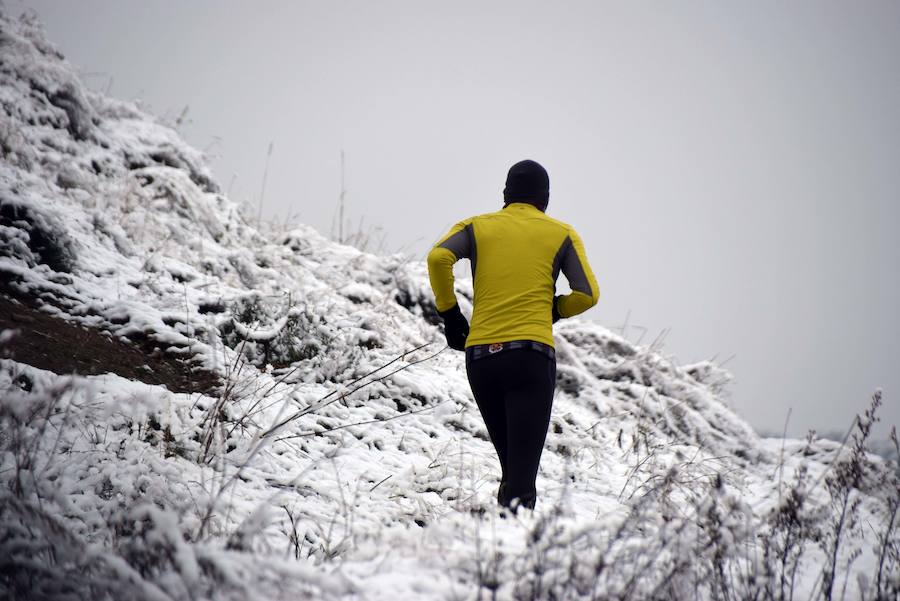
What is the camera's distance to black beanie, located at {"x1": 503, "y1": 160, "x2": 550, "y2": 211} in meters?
3.10

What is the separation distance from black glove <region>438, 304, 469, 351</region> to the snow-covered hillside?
0.63 meters

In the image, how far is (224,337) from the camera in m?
4.80

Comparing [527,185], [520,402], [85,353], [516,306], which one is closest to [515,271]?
[516,306]

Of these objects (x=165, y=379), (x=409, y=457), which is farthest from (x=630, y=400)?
(x=165, y=379)

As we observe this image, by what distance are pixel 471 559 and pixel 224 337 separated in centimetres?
397

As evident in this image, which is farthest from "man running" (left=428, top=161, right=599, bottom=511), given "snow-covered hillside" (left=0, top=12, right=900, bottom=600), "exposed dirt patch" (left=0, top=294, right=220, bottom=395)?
"exposed dirt patch" (left=0, top=294, right=220, bottom=395)

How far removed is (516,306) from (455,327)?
42 centimetres

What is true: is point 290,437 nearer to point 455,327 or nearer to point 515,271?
point 455,327

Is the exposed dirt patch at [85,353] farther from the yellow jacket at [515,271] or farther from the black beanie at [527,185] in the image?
the black beanie at [527,185]

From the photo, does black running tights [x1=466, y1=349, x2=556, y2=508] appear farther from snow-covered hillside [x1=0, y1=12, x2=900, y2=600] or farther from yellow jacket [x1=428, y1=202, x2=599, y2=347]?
snow-covered hillside [x1=0, y1=12, x2=900, y2=600]

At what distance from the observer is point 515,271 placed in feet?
9.38

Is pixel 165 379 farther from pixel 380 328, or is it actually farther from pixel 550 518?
pixel 550 518

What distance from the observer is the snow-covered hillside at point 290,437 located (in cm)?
141

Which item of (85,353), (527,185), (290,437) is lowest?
(290,437)
